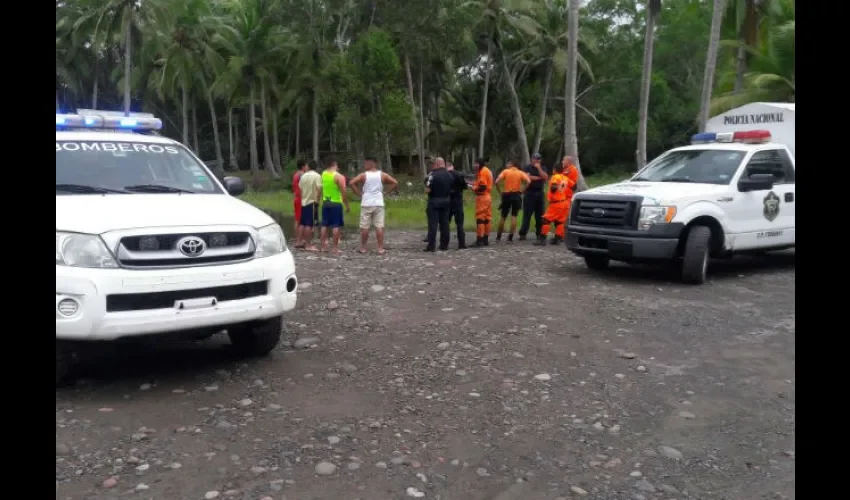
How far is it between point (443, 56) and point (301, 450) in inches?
1184

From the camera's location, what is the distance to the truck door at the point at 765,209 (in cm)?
1048

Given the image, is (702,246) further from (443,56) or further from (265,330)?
(443,56)

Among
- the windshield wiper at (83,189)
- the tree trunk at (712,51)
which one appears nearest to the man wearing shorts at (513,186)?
the tree trunk at (712,51)

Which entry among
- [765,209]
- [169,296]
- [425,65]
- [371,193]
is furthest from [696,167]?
[425,65]

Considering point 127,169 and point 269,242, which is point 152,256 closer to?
point 269,242

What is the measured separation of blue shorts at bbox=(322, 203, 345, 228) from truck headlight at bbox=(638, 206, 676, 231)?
201 inches

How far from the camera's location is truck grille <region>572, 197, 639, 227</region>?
996cm

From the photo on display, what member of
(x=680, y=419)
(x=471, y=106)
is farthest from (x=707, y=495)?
(x=471, y=106)

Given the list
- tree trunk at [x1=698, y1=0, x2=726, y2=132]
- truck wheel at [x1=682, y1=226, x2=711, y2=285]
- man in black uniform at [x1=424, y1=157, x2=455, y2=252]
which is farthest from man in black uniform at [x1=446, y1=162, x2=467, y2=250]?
tree trunk at [x1=698, y1=0, x2=726, y2=132]

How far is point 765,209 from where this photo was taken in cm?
1076

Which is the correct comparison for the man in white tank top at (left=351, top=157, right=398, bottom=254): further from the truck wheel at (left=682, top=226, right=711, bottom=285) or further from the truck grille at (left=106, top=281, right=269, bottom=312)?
the truck grille at (left=106, top=281, right=269, bottom=312)

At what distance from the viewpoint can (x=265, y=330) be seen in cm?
616

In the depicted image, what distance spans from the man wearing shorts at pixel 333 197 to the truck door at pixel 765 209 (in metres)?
6.06

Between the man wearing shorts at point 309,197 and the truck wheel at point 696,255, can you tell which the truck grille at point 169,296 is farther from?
the man wearing shorts at point 309,197
